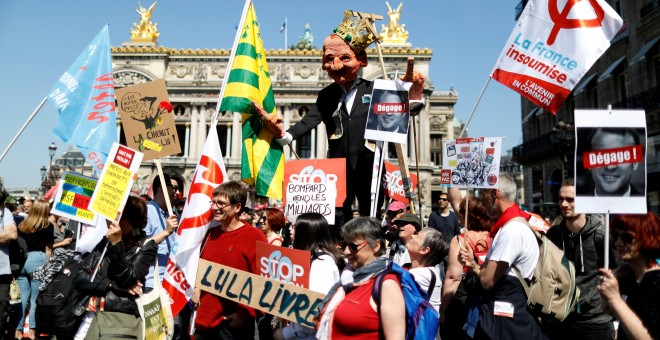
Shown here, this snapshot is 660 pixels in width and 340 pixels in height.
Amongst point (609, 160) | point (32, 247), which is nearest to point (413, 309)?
point (609, 160)

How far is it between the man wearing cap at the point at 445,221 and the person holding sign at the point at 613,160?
484 cm

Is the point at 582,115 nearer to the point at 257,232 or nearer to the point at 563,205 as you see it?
the point at 563,205

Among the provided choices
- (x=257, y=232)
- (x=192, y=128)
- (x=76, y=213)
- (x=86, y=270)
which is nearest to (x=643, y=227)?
(x=257, y=232)

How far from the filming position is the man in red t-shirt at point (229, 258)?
3541 millimetres

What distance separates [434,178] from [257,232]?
37.6 meters

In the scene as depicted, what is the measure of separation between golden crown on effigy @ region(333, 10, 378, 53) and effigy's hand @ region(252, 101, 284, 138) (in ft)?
3.21

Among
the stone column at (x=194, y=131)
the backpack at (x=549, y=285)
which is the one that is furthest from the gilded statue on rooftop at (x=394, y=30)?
the backpack at (x=549, y=285)

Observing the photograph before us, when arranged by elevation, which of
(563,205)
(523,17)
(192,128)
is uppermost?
(192,128)

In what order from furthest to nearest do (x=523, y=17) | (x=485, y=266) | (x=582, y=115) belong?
(x=523, y=17) → (x=485, y=266) → (x=582, y=115)

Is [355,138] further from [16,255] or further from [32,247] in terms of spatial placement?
[32,247]

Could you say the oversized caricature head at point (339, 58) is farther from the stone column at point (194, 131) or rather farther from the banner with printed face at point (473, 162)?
the stone column at point (194, 131)

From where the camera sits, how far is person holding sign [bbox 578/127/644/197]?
9.06ft

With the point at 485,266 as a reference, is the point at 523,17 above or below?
above

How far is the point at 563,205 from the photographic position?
4070 mm
